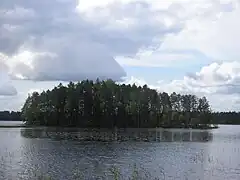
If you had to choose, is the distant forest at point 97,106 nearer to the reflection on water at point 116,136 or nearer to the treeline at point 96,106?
the treeline at point 96,106

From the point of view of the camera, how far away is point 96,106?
478 feet

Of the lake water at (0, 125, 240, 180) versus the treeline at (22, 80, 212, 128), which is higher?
the treeline at (22, 80, 212, 128)

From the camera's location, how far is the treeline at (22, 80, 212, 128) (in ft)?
479

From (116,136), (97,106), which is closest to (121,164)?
(116,136)

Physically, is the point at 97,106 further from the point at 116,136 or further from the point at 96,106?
the point at 116,136

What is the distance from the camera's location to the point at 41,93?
160625 mm

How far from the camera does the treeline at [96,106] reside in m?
146

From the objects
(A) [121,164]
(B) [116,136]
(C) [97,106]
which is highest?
(C) [97,106]

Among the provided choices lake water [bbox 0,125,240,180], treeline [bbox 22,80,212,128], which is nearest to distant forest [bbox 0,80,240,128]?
treeline [bbox 22,80,212,128]

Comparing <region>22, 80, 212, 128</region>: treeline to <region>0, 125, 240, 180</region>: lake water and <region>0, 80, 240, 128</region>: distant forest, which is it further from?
<region>0, 125, 240, 180</region>: lake water

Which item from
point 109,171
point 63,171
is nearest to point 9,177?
point 63,171

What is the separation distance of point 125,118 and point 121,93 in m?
8.93

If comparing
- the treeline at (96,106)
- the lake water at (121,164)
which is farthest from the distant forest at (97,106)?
the lake water at (121,164)

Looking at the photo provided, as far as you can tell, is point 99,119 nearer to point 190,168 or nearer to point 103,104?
point 103,104
